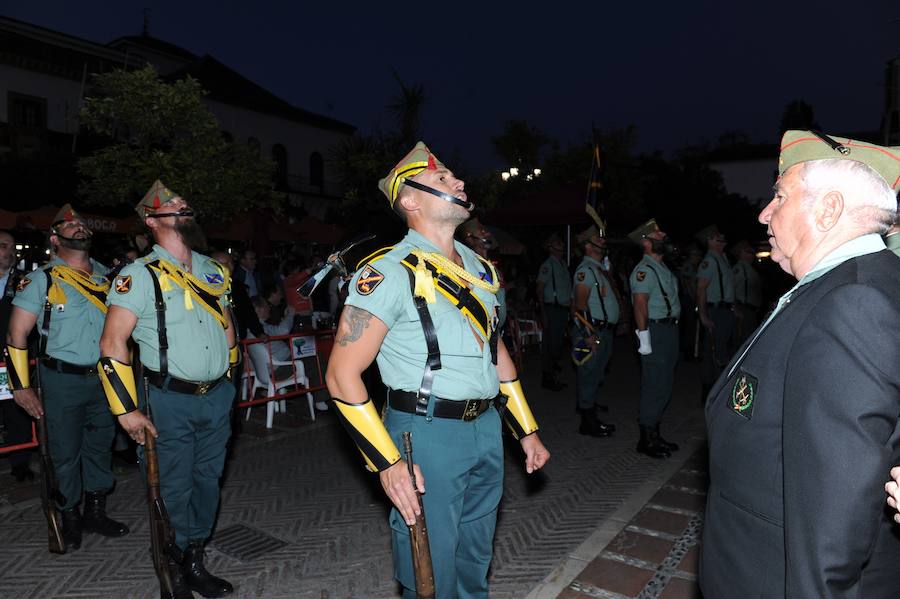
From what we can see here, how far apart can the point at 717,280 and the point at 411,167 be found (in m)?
7.45

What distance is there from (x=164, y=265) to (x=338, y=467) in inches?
133

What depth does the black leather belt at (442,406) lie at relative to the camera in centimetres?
285

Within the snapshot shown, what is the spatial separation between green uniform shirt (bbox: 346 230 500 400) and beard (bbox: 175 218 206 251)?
1.95m

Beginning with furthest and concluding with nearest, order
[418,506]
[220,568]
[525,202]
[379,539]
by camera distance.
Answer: [525,202], [379,539], [220,568], [418,506]

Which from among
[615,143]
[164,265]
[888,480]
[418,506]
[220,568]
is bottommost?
[220,568]

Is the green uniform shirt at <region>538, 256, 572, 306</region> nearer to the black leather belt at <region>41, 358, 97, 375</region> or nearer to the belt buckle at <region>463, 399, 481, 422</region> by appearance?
the black leather belt at <region>41, 358, 97, 375</region>

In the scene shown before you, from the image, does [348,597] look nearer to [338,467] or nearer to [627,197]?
[338,467]

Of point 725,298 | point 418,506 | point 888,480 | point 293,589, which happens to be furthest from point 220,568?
point 725,298

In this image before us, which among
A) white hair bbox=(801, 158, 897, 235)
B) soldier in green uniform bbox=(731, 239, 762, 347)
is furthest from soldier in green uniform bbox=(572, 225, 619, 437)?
white hair bbox=(801, 158, 897, 235)

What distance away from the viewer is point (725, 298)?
938 centimetres

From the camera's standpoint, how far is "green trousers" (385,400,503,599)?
9.26 ft

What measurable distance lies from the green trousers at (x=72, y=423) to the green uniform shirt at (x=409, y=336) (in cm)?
306

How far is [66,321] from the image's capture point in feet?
15.8

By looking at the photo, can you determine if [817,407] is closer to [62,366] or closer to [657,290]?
[62,366]
